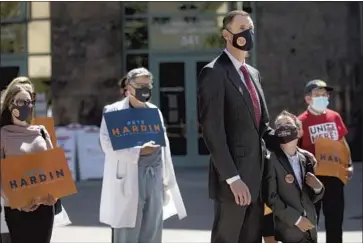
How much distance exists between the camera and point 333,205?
653 cm

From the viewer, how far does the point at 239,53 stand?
4500 millimetres

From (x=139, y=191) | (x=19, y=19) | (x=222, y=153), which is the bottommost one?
(x=139, y=191)

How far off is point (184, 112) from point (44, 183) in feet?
36.8

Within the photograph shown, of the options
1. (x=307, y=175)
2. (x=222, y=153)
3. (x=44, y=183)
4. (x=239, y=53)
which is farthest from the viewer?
(x=307, y=175)

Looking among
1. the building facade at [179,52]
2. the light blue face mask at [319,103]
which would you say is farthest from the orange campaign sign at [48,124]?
the building facade at [179,52]

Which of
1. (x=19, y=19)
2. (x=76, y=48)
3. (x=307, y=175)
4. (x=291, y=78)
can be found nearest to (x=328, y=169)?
(x=307, y=175)

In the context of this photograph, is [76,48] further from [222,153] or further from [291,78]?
[222,153]

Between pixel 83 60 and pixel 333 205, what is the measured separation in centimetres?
1047

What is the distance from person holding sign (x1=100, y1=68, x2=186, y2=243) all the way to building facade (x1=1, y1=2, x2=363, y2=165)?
32.6 feet

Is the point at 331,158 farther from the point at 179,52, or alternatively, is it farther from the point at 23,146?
the point at 179,52

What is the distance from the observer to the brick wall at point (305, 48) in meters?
15.6

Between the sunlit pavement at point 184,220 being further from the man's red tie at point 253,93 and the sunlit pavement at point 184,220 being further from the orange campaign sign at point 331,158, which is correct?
the man's red tie at point 253,93

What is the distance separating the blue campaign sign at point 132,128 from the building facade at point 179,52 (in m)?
9.95

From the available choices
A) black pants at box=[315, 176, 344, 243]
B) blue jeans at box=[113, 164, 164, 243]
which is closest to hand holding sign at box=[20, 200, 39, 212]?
blue jeans at box=[113, 164, 164, 243]
